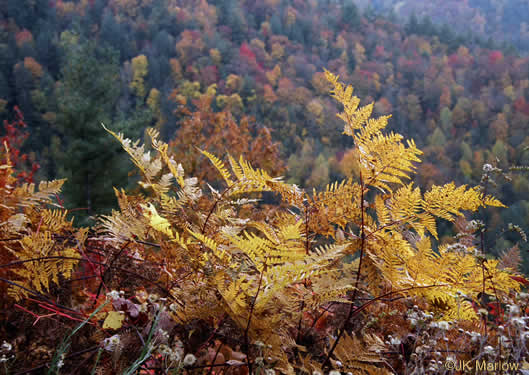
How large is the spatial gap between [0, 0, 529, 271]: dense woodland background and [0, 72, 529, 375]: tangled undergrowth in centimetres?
2376

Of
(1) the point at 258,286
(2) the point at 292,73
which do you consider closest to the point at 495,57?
(2) the point at 292,73

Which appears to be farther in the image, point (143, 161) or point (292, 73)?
point (292, 73)

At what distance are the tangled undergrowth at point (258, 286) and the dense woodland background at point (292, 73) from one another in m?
23.8

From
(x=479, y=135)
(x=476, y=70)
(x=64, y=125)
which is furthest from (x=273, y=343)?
(x=476, y=70)

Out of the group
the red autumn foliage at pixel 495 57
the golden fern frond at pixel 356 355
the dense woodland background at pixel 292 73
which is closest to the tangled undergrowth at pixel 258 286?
the golden fern frond at pixel 356 355

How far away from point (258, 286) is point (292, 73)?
149 ft

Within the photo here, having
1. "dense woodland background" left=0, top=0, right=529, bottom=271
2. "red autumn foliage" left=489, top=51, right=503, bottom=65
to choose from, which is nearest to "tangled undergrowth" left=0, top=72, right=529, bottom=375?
"dense woodland background" left=0, top=0, right=529, bottom=271

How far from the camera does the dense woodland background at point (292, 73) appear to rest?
109 ft

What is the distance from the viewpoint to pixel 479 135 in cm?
3778

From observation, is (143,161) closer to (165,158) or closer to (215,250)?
(165,158)

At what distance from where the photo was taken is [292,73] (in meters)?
43.8

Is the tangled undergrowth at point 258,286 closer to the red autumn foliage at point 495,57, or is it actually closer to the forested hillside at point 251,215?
the forested hillside at point 251,215

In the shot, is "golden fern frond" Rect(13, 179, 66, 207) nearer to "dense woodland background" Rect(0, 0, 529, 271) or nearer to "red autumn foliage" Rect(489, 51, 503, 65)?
"dense woodland background" Rect(0, 0, 529, 271)

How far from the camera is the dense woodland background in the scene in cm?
3312
